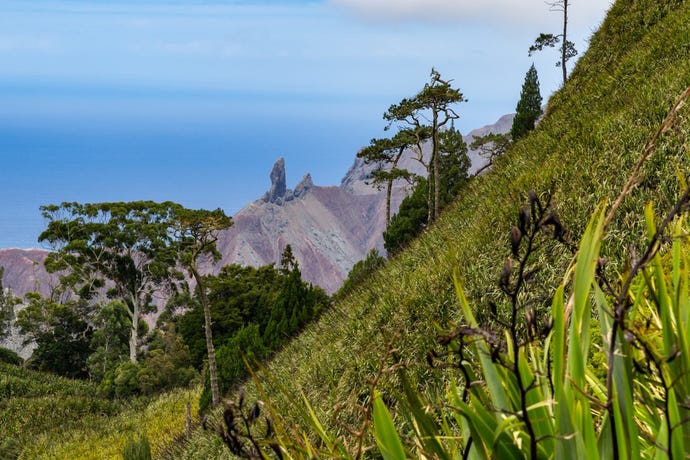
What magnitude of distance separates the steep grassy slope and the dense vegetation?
0.03 m

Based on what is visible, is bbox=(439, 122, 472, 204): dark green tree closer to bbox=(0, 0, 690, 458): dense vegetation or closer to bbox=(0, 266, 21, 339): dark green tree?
bbox=(0, 0, 690, 458): dense vegetation

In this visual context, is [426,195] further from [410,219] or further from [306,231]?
[306,231]

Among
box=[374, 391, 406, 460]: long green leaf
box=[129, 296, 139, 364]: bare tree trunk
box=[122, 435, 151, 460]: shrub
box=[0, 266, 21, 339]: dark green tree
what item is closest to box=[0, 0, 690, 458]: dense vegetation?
box=[374, 391, 406, 460]: long green leaf

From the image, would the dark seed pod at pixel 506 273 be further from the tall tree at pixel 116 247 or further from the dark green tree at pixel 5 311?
the dark green tree at pixel 5 311

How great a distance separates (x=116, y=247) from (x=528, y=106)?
33786mm

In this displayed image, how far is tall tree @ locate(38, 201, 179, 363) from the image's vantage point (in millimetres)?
44531

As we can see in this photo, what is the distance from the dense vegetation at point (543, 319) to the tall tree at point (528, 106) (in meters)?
18.3

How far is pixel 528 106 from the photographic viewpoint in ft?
127

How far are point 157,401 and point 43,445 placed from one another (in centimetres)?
663

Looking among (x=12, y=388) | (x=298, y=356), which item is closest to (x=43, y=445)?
(x=12, y=388)

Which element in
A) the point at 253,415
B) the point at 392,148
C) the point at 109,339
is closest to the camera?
the point at 253,415

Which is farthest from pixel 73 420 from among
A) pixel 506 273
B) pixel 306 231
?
pixel 306 231

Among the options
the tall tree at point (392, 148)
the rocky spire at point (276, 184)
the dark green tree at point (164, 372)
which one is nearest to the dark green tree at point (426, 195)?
the tall tree at point (392, 148)

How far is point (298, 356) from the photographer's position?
11188mm
